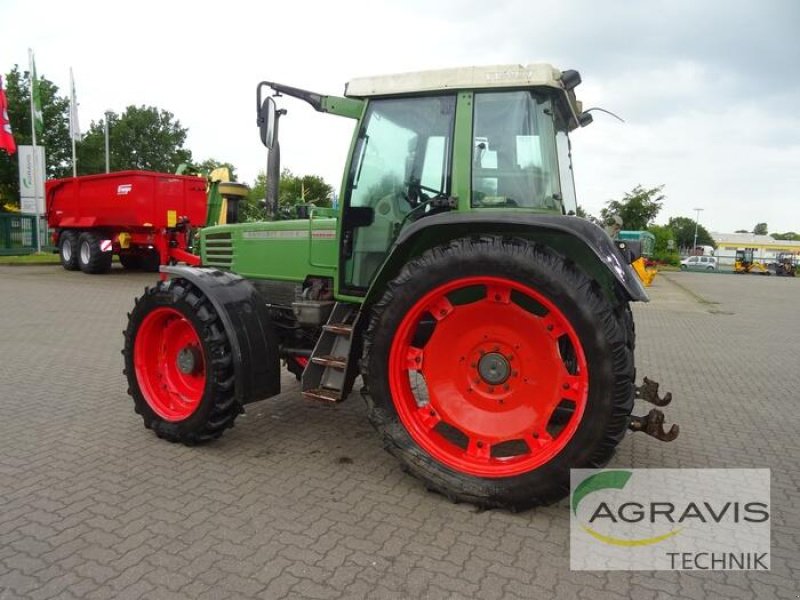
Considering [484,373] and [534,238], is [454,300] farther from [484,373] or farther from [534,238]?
[534,238]

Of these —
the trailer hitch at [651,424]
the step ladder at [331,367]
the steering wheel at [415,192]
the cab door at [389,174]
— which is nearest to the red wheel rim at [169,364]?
the step ladder at [331,367]

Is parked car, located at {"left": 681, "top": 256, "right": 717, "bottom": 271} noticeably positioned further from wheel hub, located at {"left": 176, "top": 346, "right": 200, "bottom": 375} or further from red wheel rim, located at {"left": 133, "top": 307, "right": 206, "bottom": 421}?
wheel hub, located at {"left": 176, "top": 346, "right": 200, "bottom": 375}

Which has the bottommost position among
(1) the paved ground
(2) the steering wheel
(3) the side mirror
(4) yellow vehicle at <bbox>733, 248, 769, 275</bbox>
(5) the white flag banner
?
(1) the paved ground

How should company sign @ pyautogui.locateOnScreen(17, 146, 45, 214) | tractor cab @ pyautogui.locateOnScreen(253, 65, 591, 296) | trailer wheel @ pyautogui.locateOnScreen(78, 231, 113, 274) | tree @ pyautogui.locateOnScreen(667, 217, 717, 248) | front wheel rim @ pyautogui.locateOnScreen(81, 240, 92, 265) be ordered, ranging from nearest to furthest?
tractor cab @ pyautogui.locateOnScreen(253, 65, 591, 296), trailer wheel @ pyautogui.locateOnScreen(78, 231, 113, 274), front wheel rim @ pyautogui.locateOnScreen(81, 240, 92, 265), company sign @ pyautogui.locateOnScreen(17, 146, 45, 214), tree @ pyautogui.locateOnScreen(667, 217, 717, 248)

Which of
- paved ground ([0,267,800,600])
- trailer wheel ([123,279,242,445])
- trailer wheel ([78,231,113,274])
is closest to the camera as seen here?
paved ground ([0,267,800,600])

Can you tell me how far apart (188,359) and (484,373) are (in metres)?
2.05

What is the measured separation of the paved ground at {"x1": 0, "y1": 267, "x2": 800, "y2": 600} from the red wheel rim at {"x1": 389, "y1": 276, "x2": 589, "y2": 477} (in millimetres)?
354

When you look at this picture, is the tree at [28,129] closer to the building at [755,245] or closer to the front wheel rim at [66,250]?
the front wheel rim at [66,250]

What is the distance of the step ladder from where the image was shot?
11.7 feet

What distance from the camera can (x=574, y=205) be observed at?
3990mm

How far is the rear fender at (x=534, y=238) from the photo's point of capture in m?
2.93

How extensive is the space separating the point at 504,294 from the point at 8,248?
25.8m

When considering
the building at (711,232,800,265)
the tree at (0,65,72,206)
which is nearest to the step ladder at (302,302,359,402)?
the tree at (0,65,72,206)

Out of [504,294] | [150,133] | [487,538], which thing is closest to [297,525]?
[487,538]
